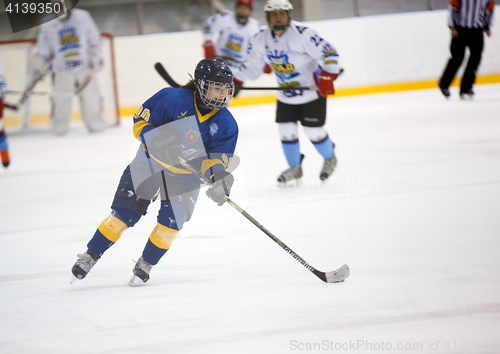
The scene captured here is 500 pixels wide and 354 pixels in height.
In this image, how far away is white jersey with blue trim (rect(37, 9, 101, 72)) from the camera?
6.98 m

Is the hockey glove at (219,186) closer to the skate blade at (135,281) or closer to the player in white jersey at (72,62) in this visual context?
the skate blade at (135,281)

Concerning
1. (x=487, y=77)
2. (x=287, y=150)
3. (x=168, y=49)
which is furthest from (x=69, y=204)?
(x=487, y=77)

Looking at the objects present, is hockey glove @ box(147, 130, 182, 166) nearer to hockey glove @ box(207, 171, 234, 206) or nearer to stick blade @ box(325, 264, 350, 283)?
hockey glove @ box(207, 171, 234, 206)

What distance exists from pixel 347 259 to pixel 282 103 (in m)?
1.72

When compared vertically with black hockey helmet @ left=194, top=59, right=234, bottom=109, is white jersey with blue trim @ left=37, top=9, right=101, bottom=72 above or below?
below

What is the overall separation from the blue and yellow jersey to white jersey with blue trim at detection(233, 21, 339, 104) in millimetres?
1514

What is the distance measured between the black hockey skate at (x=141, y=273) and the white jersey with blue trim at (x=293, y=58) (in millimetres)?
1923

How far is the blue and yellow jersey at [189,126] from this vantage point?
2.02 m

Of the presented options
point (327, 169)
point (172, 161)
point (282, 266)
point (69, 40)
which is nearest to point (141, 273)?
point (172, 161)

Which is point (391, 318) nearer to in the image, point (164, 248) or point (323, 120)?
point (164, 248)

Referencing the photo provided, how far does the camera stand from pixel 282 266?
6.82ft

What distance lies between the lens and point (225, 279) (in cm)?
197

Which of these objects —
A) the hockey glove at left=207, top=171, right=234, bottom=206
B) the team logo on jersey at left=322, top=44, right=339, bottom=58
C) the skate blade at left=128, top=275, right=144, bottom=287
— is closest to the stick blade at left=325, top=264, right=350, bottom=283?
the hockey glove at left=207, top=171, right=234, bottom=206

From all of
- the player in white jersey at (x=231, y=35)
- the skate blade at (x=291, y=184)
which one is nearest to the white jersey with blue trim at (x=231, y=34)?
the player in white jersey at (x=231, y=35)
